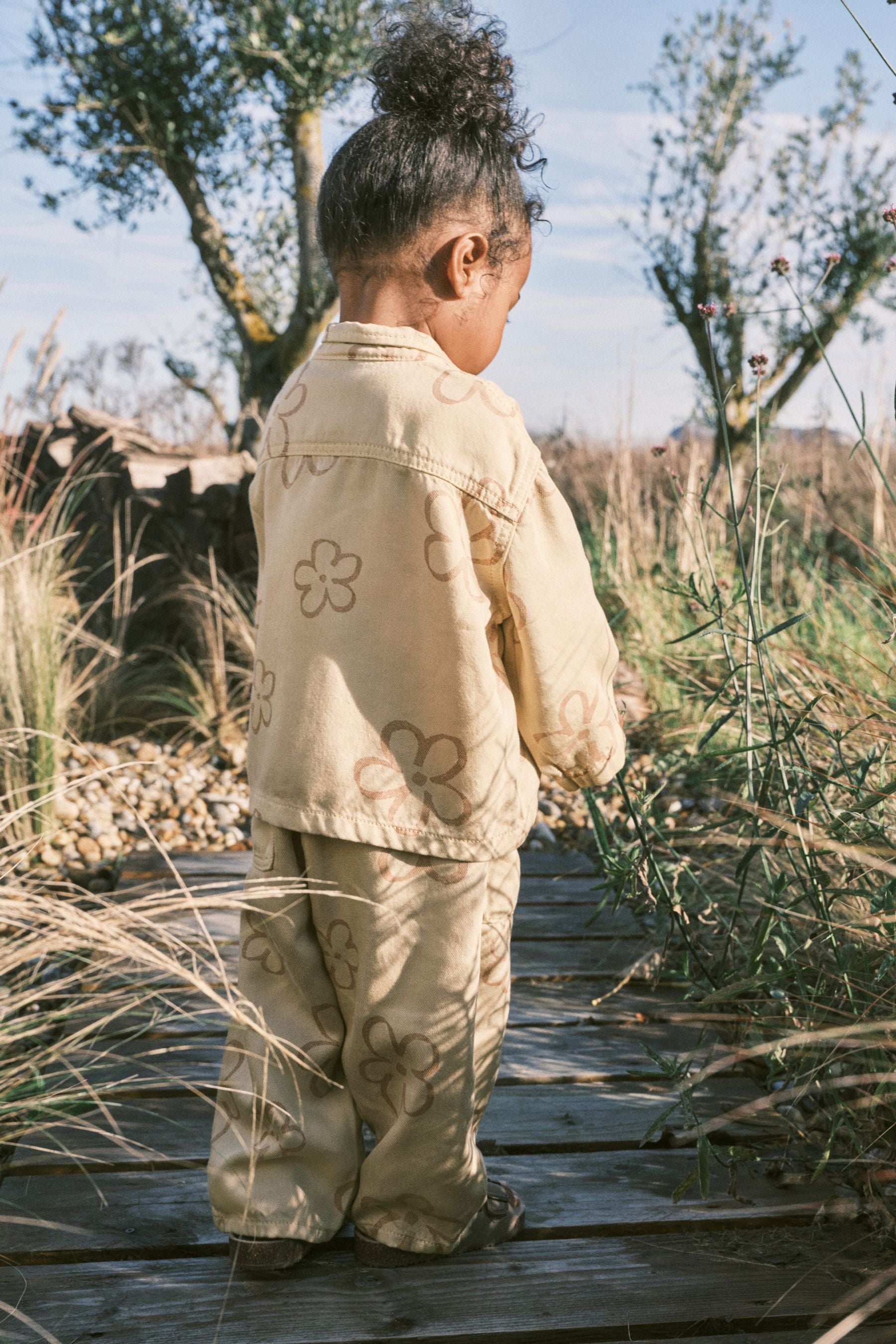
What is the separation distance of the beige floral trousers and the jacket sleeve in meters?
0.19

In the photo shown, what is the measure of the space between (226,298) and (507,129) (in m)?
5.76

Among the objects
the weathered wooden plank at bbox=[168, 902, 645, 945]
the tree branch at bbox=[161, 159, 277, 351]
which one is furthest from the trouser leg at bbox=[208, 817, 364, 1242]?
the tree branch at bbox=[161, 159, 277, 351]

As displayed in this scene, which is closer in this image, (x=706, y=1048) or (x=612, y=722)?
(x=612, y=722)

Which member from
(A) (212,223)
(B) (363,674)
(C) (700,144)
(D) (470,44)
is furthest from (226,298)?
(B) (363,674)

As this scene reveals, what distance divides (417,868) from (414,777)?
111mm

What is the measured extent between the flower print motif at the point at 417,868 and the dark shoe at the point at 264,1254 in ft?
1.59

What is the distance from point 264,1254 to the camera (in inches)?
51.6

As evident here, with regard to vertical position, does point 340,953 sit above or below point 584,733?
below

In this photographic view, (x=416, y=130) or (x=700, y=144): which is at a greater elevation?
(x=700, y=144)

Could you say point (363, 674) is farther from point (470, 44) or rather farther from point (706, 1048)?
point (706, 1048)

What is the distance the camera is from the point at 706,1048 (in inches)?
76.4

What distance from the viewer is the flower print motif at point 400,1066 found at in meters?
1.28

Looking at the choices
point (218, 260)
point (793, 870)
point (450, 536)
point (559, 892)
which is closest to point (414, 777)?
point (450, 536)

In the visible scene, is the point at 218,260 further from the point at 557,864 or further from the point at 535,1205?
the point at 535,1205
